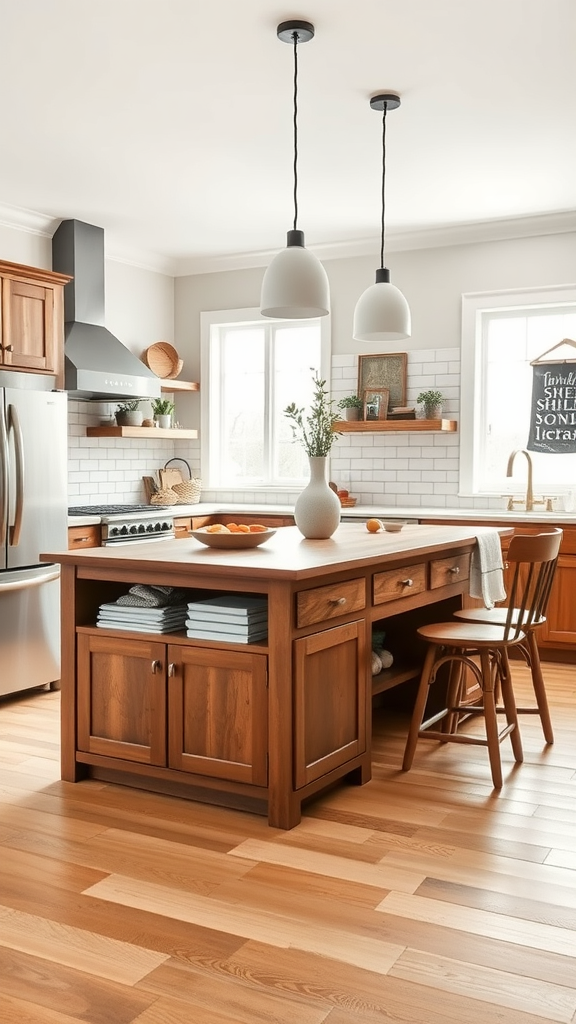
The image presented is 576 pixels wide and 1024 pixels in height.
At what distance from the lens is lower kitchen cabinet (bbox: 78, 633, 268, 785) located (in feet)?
10.1

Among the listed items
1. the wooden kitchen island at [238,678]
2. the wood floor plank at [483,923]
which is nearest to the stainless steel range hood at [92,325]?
the wooden kitchen island at [238,678]

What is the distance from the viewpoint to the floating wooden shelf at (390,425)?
246 inches

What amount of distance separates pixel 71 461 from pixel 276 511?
57.2 inches

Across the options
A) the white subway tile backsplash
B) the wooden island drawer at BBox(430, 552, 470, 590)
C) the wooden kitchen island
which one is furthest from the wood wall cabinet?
the wooden island drawer at BBox(430, 552, 470, 590)

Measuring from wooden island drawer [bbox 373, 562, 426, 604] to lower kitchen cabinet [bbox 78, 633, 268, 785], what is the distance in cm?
67

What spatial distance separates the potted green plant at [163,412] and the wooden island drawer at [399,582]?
3.50m

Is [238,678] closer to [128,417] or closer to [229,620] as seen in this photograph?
[229,620]

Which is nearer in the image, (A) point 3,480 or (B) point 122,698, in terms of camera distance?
(B) point 122,698

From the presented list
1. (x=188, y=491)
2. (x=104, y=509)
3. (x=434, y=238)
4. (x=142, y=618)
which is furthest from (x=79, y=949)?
(x=434, y=238)

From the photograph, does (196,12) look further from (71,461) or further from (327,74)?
(71,461)

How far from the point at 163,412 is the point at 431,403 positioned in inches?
78.5

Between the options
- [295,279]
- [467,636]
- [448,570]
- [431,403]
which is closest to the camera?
[295,279]

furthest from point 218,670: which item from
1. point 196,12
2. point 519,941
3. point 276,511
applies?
point 276,511

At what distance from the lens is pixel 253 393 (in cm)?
735
